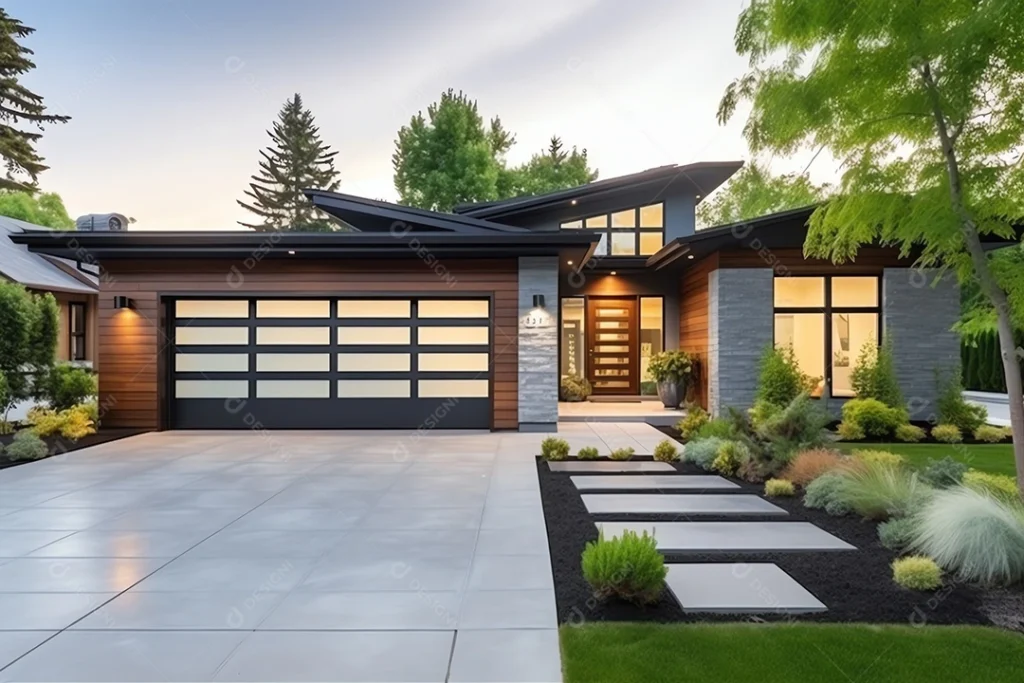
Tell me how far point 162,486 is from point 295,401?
4.72 metres

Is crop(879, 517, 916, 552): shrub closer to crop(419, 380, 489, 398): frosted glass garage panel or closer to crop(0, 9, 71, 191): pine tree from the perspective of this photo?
crop(419, 380, 489, 398): frosted glass garage panel

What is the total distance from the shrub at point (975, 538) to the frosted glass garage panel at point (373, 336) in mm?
8738

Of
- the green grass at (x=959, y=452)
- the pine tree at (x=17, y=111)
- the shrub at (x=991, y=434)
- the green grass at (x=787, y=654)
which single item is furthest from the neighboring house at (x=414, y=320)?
the pine tree at (x=17, y=111)

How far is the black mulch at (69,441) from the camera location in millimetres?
8430

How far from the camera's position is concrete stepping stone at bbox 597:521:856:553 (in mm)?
4676

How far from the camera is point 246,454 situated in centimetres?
909

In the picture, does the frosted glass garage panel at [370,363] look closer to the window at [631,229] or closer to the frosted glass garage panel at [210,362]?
the frosted glass garage panel at [210,362]

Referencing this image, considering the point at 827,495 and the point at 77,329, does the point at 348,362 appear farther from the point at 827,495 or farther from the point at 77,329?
the point at 77,329

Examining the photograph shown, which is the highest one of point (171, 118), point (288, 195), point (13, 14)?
point (13, 14)

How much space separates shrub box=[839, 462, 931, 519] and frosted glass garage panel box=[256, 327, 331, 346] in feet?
28.9

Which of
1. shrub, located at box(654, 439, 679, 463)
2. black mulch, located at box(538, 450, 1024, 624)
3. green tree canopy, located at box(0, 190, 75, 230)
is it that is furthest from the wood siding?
green tree canopy, located at box(0, 190, 75, 230)

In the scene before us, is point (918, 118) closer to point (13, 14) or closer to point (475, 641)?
point (475, 641)

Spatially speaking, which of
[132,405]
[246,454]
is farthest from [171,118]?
[246,454]

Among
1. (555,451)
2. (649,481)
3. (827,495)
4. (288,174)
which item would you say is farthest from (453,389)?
(288,174)
